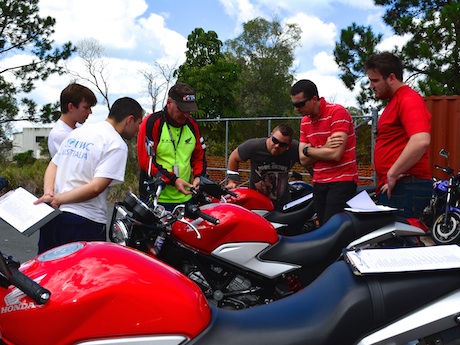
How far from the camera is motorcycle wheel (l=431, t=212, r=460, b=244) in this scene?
332 inches

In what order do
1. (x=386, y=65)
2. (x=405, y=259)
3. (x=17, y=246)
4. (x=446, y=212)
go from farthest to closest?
(x=446, y=212) → (x=17, y=246) → (x=386, y=65) → (x=405, y=259)

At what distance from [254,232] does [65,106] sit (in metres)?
1.87

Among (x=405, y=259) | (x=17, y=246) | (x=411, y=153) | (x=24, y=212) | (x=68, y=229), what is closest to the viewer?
(x=405, y=259)

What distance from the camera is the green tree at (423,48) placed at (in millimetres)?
11555

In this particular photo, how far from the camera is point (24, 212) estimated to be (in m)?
2.31

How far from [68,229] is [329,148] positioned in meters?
2.14

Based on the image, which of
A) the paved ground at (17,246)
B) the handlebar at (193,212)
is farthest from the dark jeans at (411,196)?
the paved ground at (17,246)

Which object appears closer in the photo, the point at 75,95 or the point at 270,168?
the point at 75,95

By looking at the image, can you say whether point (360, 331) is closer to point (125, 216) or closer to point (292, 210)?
point (125, 216)

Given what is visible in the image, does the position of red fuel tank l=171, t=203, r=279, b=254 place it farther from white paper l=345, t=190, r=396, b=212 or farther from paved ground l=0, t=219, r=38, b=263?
paved ground l=0, t=219, r=38, b=263

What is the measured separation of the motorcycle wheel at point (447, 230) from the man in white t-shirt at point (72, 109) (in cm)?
626

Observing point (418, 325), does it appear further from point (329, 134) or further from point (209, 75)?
point (209, 75)

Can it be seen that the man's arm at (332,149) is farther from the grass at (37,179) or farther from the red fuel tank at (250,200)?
the grass at (37,179)

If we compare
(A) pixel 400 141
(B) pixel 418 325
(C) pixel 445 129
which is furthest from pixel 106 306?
(C) pixel 445 129
